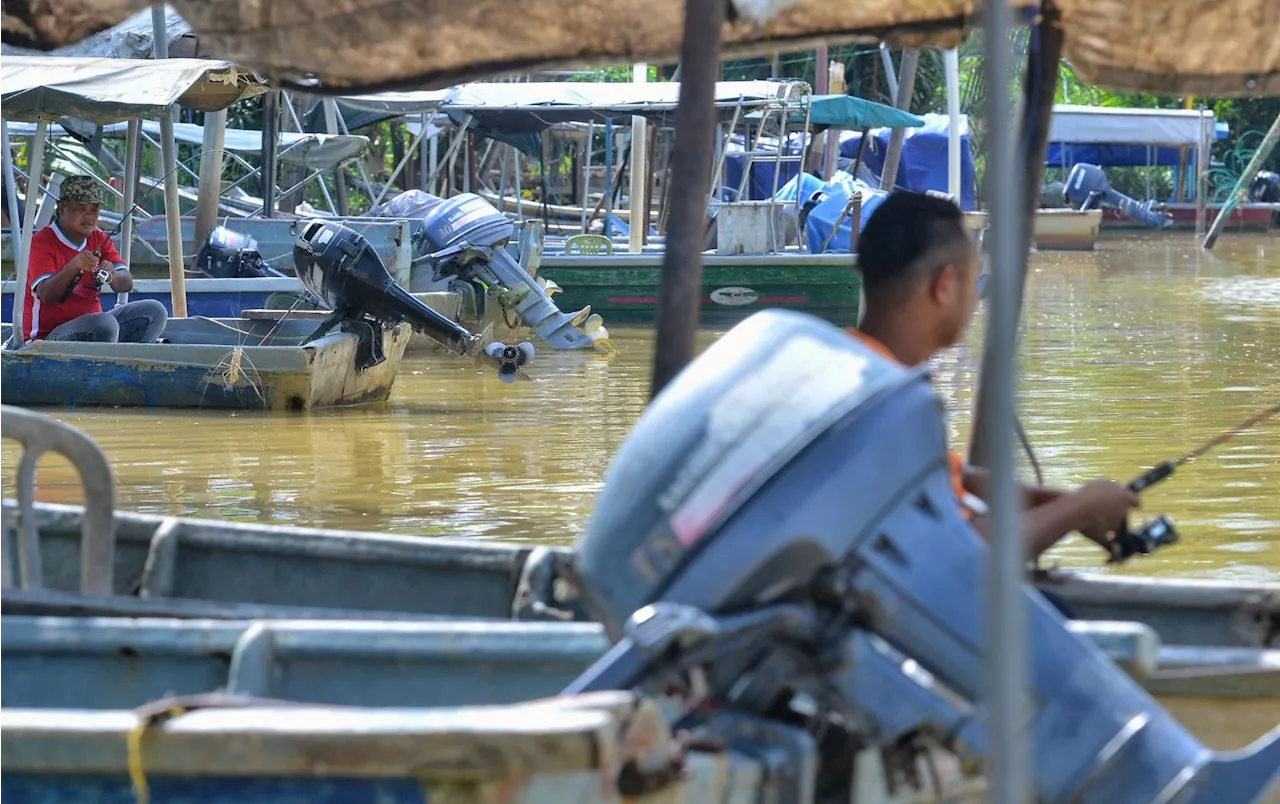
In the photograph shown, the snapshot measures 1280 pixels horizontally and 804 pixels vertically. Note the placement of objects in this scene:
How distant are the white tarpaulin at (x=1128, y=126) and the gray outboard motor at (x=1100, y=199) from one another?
0.95 m

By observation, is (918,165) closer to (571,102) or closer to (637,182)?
(571,102)

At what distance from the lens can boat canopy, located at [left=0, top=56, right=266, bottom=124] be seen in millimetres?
9930

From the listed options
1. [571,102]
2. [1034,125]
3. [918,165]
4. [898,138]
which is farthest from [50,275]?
[918,165]

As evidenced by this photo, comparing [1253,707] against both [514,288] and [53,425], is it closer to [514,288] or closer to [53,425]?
[53,425]

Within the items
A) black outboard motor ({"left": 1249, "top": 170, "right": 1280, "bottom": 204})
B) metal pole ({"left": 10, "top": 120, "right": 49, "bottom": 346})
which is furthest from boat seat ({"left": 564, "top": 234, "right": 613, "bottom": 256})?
black outboard motor ({"left": 1249, "top": 170, "right": 1280, "bottom": 204})

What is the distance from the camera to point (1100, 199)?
4009 cm

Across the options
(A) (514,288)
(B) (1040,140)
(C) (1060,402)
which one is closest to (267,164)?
(A) (514,288)

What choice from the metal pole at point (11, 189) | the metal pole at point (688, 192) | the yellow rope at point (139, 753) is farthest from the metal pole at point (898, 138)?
the yellow rope at point (139, 753)

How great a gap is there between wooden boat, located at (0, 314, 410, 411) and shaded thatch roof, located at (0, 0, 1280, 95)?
6292mm

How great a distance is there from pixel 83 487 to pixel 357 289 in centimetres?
701

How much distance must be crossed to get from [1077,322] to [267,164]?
8455mm

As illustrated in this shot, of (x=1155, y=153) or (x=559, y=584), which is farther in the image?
(x=1155, y=153)

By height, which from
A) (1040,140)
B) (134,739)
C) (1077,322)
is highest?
(1040,140)

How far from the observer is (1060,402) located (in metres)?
11.4
